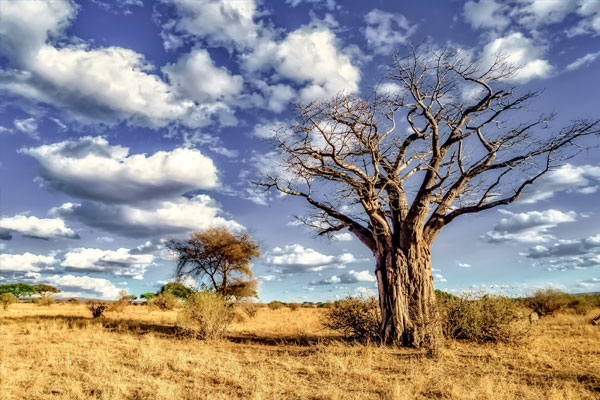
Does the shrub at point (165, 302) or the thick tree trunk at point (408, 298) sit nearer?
the thick tree trunk at point (408, 298)

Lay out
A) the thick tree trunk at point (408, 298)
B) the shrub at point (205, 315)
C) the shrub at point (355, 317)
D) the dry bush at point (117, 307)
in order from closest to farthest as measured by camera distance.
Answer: the thick tree trunk at point (408, 298) → the shrub at point (355, 317) → the shrub at point (205, 315) → the dry bush at point (117, 307)

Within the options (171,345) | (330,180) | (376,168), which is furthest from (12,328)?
(376,168)

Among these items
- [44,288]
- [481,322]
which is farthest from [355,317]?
[44,288]

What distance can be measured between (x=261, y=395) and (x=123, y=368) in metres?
3.24

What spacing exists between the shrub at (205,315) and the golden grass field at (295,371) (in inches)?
59.6

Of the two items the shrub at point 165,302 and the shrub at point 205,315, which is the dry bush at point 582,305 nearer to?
the shrub at point 205,315

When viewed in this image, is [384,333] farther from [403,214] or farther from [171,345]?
[171,345]

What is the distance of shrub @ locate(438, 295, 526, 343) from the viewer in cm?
1063

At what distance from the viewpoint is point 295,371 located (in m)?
Answer: 7.13

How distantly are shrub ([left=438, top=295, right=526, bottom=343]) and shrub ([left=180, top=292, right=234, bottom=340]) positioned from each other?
6.93m

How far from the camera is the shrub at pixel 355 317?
11.2 meters

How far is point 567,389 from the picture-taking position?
571 cm

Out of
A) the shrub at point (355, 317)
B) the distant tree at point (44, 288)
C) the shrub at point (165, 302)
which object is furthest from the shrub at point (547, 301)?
the distant tree at point (44, 288)

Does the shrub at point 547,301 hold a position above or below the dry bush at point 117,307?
above
